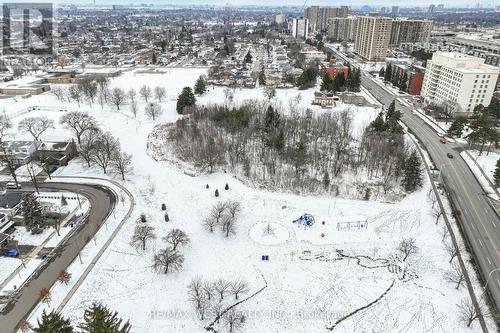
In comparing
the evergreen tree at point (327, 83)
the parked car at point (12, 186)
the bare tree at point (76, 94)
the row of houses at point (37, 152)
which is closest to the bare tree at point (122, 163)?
the row of houses at point (37, 152)

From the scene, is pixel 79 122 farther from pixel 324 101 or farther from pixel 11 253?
pixel 324 101

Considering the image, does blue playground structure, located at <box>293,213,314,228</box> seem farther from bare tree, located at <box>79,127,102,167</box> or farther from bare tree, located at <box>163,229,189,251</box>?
bare tree, located at <box>79,127,102,167</box>

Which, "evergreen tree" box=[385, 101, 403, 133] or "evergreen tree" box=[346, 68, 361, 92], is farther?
"evergreen tree" box=[346, 68, 361, 92]

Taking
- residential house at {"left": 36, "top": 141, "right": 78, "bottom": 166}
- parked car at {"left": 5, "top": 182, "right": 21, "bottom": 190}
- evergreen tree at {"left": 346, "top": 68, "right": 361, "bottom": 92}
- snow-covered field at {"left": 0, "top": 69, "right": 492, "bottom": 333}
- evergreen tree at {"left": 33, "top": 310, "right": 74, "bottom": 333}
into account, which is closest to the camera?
evergreen tree at {"left": 33, "top": 310, "right": 74, "bottom": 333}

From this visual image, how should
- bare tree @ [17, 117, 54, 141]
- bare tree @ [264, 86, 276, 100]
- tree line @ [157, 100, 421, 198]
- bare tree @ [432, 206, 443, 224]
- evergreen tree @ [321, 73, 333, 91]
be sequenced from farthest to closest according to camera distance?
evergreen tree @ [321, 73, 333, 91]
bare tree @ [264, 86, 276, 100]
bare tree @ [17, 117, 54, 141]
tree line @ [157, 100, 421, 198]
bare tree @ [432, 206, 443, 224]

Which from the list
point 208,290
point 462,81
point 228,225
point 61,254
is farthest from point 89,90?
point 462,81

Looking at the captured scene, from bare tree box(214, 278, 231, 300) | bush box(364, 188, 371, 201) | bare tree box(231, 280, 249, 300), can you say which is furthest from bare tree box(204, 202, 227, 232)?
bush box(364, 188, 371, 201)

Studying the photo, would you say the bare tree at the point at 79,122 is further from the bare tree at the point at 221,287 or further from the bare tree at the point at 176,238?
the bare tree at the point at 221,287

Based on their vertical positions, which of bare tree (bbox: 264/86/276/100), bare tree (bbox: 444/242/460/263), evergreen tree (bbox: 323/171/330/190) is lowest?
bare tree (bbox: 444/242/460/263)
